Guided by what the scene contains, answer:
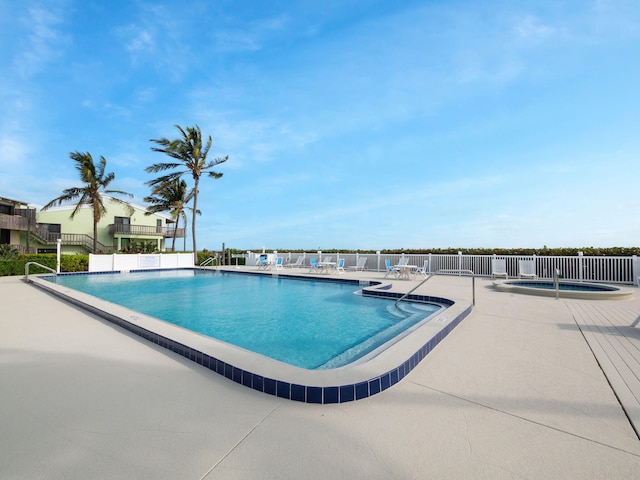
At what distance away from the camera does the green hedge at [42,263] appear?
13690 millimetres

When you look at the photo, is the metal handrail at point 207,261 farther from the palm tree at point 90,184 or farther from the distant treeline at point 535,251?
the distant treeline at point 535,251

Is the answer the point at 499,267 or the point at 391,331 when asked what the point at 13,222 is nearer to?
the point at 391,331

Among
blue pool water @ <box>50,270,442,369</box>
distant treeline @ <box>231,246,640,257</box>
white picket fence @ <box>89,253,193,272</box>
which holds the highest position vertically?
distant treeline @ <box>231,246,640,257</box>

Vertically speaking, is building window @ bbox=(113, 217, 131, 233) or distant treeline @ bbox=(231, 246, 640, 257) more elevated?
building window @ bbox=(113, 217, 131, 233)

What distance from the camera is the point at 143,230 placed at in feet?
96.7

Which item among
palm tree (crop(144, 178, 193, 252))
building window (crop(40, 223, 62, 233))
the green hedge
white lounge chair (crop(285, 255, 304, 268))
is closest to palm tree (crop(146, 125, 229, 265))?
palm tree (crop(144, 178, 193, 252))

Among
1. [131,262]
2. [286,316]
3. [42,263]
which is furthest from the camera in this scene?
[131,262]

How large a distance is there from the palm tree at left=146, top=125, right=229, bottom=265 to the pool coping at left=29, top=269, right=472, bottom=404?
17152mm

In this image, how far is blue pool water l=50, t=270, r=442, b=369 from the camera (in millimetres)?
4406

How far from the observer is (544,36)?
8.20 metres

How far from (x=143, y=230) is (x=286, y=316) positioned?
28.3 metres

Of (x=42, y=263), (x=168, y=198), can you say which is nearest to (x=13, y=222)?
(x=168, y=198)

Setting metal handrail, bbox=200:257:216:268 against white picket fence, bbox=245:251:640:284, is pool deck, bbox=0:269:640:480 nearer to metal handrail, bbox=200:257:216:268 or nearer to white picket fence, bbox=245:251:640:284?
white picket fence, bbox=245:251:640:284

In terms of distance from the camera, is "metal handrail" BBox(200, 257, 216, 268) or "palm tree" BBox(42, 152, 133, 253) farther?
"palm tree" BBox(42, 152, 133, 253)
